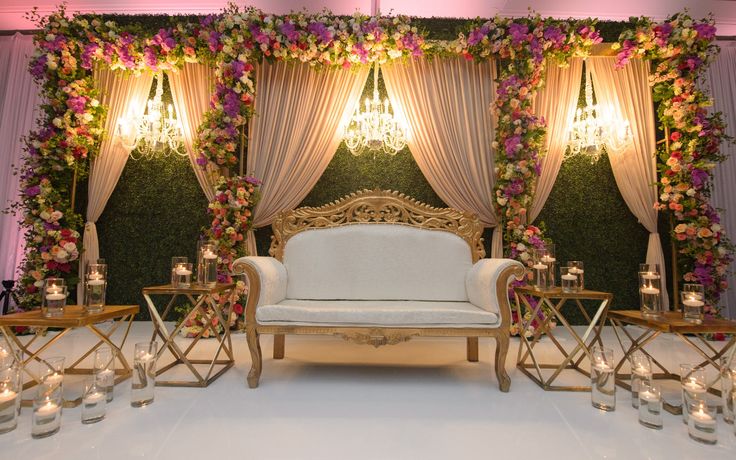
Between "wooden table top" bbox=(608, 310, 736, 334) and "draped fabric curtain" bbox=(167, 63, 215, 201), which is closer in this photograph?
"wooden table top" bbox=(608, 310, 736, 334)

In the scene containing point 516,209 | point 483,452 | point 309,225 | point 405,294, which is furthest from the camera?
point 516,209

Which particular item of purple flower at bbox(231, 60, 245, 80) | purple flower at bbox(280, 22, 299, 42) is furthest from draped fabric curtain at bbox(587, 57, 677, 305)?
purple flower at bbox(231, 60, 245, 80)

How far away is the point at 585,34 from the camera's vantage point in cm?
398

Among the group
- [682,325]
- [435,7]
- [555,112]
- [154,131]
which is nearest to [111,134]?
[154,131]

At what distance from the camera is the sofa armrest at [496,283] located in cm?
237

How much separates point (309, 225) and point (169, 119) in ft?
7.75

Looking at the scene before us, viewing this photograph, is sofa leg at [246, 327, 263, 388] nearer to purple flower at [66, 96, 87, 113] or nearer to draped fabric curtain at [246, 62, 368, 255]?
draped fabric curtain at [246, 62, 368, 255]

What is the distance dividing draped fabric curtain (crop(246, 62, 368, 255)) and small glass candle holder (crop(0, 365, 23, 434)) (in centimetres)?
266

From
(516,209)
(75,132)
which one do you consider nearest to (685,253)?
(516,209)

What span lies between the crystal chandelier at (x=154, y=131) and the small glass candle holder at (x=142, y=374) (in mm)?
2991

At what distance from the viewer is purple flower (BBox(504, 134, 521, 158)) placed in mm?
3912

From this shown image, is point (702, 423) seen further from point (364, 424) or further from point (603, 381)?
point (364, 424)

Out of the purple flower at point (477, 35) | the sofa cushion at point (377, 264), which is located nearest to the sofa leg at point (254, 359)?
the sofa cushion at point (377, 264)

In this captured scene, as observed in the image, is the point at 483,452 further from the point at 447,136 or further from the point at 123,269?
the point at 123,269
